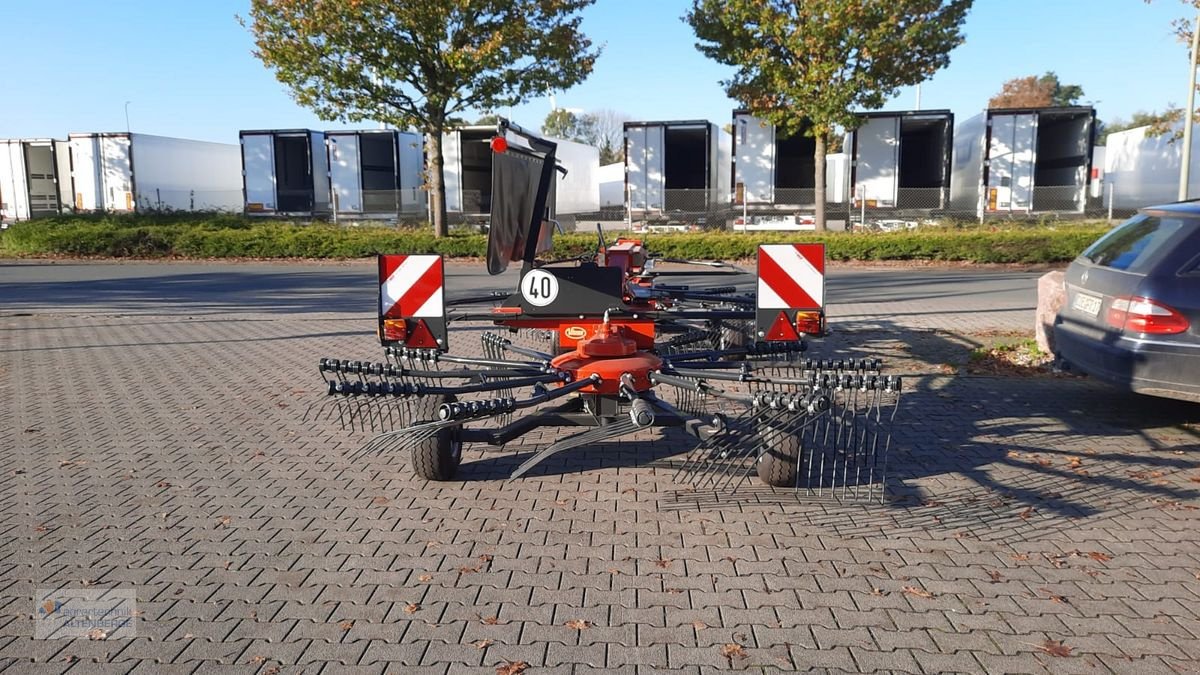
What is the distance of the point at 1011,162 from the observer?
24.5 metres

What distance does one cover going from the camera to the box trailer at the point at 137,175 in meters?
29.9

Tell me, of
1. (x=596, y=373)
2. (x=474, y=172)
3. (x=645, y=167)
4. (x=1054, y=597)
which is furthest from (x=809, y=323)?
(x=474, y=172)

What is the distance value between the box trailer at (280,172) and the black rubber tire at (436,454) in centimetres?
2515

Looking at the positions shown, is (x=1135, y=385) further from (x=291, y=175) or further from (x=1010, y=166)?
(x=291, y=175)

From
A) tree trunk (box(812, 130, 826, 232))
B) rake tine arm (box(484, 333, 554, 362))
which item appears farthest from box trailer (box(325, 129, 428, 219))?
rake tine arm (box(484, 333, 554, 362))

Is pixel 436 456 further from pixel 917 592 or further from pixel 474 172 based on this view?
A: pixel 474 172

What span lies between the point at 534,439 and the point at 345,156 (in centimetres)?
2404

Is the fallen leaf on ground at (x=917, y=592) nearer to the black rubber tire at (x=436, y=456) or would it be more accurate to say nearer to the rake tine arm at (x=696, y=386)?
the rake tine arm at (x=696, y=386)

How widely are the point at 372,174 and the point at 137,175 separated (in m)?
8.63

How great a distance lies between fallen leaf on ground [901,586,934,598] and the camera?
147 inches

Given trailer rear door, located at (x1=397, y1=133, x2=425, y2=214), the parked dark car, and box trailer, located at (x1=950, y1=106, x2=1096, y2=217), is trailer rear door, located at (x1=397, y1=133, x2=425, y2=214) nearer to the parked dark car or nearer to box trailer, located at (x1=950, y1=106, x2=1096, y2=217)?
box trailer, located at (x1=950, y1=106, x2=1096, y2=217)

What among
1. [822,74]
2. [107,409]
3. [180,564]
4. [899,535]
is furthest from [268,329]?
[822,74]

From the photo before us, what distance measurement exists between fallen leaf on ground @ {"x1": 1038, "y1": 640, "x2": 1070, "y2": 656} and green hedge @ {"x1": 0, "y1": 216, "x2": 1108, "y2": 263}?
65.1 ft

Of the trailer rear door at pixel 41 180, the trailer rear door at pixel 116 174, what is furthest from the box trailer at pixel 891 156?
the trailer rear door at pixel 41 180
